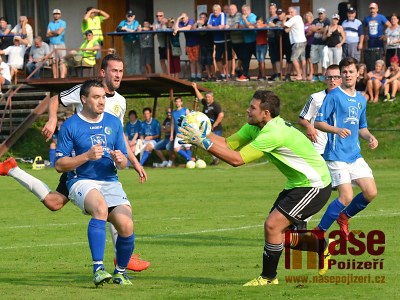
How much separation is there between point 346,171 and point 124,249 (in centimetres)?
365

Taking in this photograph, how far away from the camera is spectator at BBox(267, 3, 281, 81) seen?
3228cm

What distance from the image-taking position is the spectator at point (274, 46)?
106 ft

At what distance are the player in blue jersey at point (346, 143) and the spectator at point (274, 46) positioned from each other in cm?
1905

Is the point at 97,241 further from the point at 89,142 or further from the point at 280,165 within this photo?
the point at 280,165

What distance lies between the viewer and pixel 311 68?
3216 cm

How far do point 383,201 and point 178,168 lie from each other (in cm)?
1061

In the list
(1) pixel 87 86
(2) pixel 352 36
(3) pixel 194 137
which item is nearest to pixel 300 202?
(3) pixel 194 137

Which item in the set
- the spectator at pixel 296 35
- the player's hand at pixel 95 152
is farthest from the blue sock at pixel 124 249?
the spectator at pixel 296 35

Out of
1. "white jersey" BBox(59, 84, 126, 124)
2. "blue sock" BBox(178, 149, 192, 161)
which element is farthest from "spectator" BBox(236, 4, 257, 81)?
"white jersey" BBox(59, 84, 126, 124)

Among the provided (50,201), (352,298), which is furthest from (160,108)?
(352,298)

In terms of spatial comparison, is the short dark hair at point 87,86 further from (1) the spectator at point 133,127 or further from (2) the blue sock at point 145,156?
(1) the spectator at point 133,127

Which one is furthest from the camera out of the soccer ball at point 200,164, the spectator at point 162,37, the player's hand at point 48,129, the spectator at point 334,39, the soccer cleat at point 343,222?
the spectator at point 162,37

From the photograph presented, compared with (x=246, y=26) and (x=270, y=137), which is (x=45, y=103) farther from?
(x=270, y=137)

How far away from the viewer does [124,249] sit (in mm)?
10297
